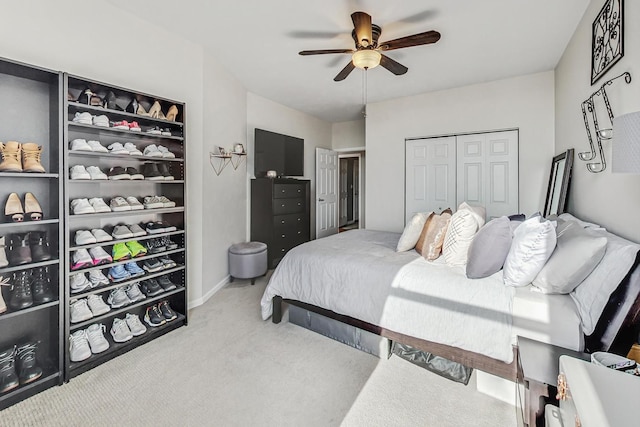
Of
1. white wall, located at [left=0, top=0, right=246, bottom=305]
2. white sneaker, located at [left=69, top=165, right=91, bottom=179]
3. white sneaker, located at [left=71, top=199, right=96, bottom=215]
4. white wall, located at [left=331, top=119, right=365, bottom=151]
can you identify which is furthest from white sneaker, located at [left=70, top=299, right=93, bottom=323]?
white wall, located at [left=331, top=119, right=365, bottom=151]

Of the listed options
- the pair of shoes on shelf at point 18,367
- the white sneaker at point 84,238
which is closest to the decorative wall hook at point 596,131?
the white sneaker at point 84,238

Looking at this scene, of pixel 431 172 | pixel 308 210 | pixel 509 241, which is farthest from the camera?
pixel 308 210

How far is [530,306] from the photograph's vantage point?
1.52m

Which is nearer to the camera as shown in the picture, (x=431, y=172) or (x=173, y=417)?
(x=173, y=417)

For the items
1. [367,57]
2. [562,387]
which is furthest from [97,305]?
[367,57]

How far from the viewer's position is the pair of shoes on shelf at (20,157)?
1628 mm

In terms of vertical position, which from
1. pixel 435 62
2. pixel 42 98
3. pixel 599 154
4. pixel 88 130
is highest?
pixel 435 62

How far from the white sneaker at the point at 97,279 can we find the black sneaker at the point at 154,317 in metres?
0.47

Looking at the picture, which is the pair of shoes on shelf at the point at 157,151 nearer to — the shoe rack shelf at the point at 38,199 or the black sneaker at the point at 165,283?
the shoe rack shelf at the point at 38,199

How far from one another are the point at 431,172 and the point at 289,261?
2.70 metres

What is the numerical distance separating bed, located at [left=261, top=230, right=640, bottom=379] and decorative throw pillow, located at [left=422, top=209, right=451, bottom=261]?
0.08 m

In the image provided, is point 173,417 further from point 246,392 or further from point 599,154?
point 599,154

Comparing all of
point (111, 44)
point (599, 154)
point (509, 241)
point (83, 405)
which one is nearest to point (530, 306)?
point (509, 241)

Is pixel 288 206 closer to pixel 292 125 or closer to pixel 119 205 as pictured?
pixel 292 125
